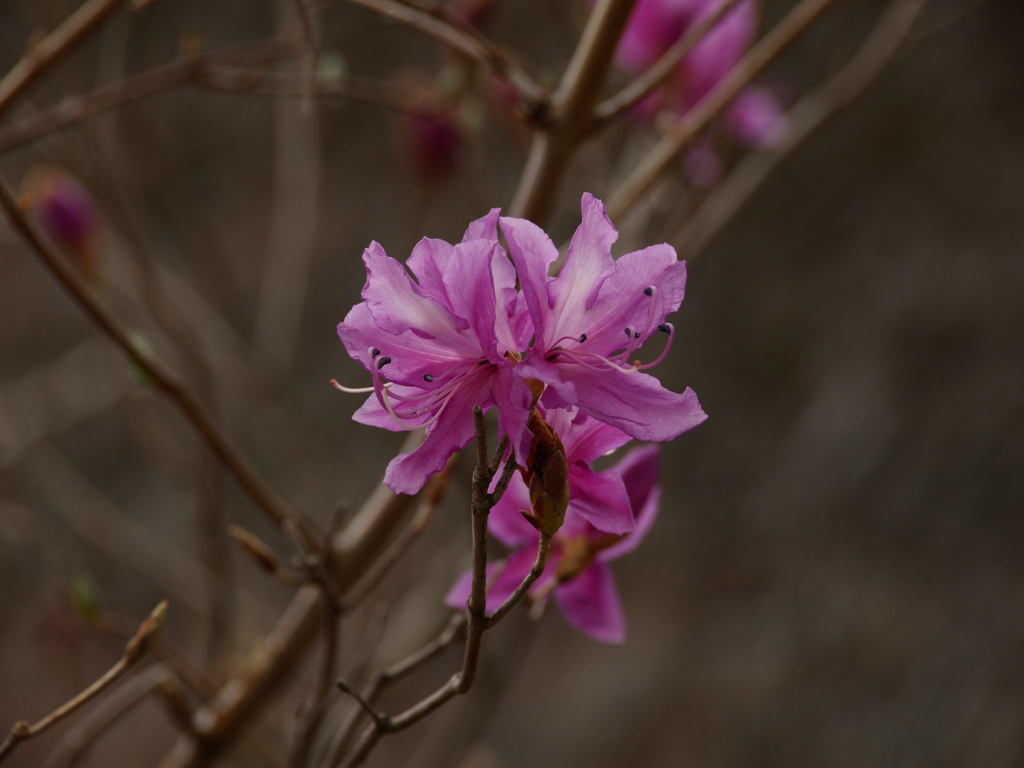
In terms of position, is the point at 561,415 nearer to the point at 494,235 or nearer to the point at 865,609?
the point at 494,235

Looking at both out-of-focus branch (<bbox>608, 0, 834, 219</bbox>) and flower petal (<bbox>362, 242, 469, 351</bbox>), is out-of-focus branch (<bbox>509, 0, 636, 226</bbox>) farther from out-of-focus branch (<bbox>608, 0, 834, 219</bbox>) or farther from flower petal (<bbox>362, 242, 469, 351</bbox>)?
flower petal (<bbox>362, 242, 469, 351</bbox>)

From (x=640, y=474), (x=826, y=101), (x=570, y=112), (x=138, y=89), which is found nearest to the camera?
(x=640, y=474)

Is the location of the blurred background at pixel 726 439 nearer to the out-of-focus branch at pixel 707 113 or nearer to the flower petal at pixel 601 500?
the out-of-focus branch at pixel 707 113

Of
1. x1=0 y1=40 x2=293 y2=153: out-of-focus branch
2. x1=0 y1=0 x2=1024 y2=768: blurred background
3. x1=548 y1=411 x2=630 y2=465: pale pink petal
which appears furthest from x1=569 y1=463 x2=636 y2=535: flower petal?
x1=0 y1=0 x2=1024 y2=768: blurred background

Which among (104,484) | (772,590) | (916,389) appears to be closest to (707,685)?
(772,590)

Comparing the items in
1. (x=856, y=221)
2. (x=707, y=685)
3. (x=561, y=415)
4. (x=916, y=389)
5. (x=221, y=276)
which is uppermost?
(x=221, y=276)

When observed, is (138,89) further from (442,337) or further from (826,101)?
(826,101)

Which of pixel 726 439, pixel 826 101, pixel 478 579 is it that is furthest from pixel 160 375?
pixel 726 439
